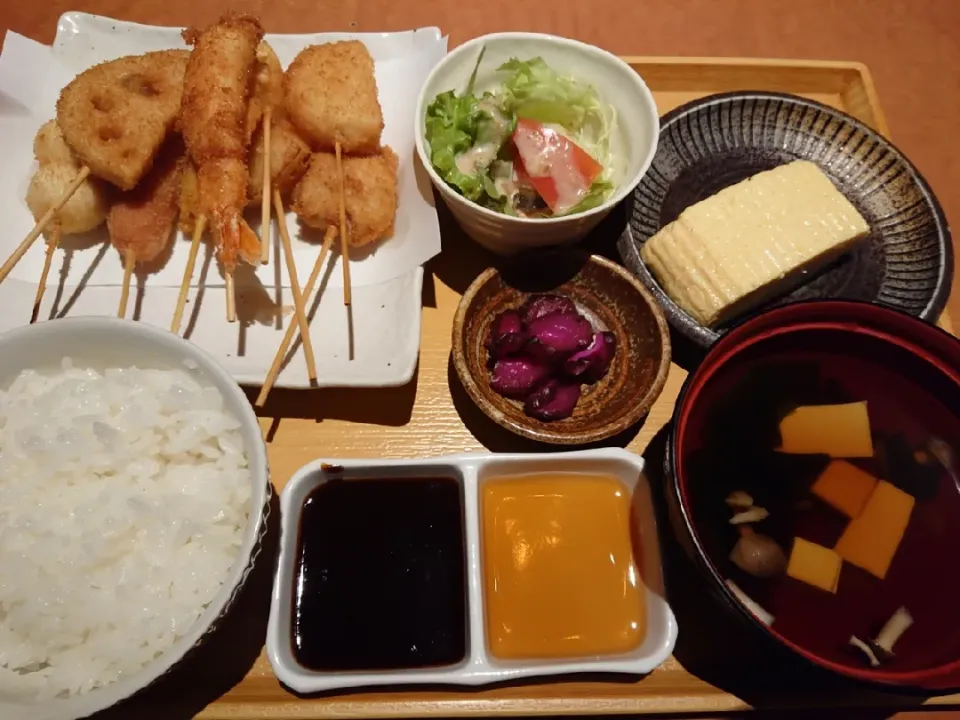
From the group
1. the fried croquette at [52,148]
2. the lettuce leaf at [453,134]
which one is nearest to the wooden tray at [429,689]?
the lettuce leaf at [453,134]

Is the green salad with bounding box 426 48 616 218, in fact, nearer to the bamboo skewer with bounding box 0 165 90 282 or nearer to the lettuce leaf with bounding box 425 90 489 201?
the lettuce leaf with bounding box 425 90 489 201

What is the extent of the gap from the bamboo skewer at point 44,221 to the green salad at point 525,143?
3.08 ft

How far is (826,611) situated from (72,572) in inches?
58.7

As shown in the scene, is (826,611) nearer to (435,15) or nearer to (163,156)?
(163,156)

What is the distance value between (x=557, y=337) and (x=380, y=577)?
0.72m

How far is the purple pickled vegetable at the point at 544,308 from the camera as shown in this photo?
1.73m

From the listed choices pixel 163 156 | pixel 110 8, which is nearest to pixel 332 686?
pixel 163 156

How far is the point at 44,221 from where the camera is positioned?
5.62 feet

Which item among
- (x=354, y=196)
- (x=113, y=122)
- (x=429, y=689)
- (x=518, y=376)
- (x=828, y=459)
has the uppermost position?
(x=113, y=122)

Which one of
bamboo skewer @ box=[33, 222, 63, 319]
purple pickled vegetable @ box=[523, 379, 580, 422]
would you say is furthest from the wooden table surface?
bamboo skewer @ box=[33, 222, 63, 319]

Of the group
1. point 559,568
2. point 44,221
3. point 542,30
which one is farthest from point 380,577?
point 542,30

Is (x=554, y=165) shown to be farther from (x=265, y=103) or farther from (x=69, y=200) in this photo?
(x=69, y=200)

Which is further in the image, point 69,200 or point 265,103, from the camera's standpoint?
point 265,103

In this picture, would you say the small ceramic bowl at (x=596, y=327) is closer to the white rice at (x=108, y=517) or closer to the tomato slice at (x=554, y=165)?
the tomato slice at (x=554, y=165)
